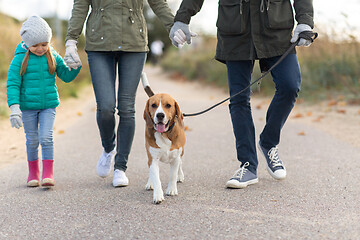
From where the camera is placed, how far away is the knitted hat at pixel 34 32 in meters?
3.96

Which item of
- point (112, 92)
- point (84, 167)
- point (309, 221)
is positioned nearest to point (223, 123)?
point (84, 167)

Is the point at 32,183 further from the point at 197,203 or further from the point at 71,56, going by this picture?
the point at 197,203

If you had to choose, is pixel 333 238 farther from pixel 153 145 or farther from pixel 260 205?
pixel 153 145

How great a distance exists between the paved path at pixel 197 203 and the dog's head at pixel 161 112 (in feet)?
1.94

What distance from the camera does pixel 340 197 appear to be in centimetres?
355

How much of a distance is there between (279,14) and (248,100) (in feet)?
2.50

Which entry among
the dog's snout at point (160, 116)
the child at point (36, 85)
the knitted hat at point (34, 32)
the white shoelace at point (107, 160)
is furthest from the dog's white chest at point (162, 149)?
the knitted hat at point (34, 32)

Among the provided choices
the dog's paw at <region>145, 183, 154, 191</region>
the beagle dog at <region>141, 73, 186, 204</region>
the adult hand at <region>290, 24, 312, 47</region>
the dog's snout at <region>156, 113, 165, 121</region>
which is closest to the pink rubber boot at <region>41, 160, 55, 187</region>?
the dog's paw at <region>145, 183, 154, 191</region>

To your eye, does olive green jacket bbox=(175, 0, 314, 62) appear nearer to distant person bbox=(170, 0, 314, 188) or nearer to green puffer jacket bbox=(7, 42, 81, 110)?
distant person bbox=(170, 0, 314, 188)

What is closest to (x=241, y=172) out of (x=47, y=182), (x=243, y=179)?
(x=243, y=179)

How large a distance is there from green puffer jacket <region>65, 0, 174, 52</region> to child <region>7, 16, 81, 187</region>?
10.7 inches

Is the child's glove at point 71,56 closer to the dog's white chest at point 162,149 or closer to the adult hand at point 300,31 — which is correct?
the dog's white chest at point 162,149

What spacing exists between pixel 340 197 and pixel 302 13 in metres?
1.49

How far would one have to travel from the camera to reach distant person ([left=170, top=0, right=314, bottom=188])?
3717 mm
